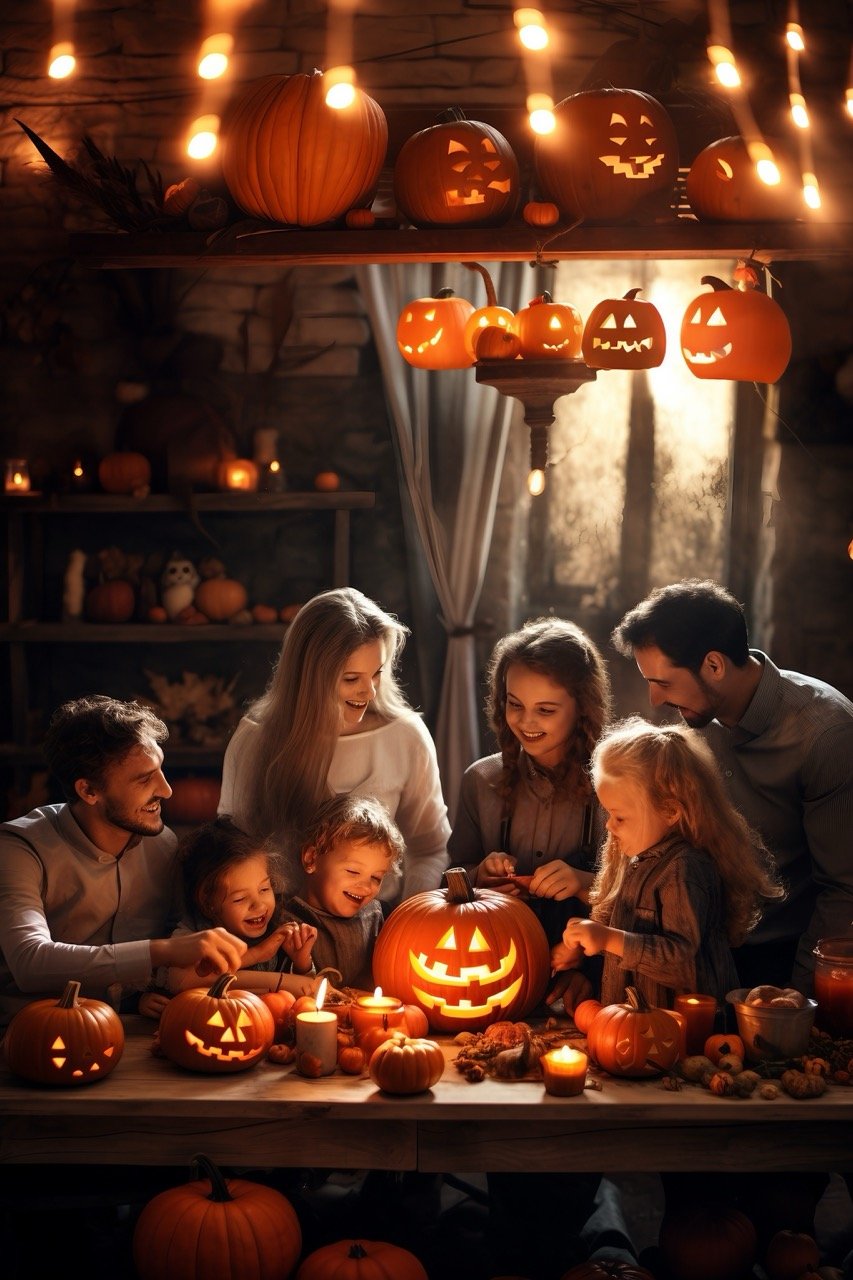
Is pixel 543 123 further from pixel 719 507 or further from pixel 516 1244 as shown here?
pixel 719 507

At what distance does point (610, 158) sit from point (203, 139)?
3.20 ft

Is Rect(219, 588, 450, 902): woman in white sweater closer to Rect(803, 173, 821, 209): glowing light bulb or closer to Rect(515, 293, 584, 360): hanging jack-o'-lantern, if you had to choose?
Rect(515, 293, 584, 360): hanging jack-o'-lantern

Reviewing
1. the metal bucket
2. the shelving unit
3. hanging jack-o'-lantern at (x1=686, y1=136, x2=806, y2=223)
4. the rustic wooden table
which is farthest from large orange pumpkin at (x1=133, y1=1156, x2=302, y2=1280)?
the shelving unit

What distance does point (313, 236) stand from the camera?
3268 mm

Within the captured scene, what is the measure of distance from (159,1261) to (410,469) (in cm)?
384

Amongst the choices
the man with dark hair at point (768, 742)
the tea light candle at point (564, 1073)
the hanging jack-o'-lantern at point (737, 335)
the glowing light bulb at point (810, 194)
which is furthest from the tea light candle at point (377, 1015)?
the glowing light bulb at point (810, 194)

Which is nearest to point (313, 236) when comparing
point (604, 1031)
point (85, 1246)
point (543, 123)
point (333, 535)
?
point (543, 123)

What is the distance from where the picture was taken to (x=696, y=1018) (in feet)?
9.25

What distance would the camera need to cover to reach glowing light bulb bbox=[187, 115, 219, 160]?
3.15 meters

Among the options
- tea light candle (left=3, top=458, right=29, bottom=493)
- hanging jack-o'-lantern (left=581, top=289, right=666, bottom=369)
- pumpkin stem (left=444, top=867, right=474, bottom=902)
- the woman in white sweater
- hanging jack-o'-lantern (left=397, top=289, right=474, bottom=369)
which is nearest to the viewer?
pumpkin stem (left=444, top=867, right=474, bottom=902)

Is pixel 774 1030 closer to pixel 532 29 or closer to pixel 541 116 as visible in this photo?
pixel 541 116

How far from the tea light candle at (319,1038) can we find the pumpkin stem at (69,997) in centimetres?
46

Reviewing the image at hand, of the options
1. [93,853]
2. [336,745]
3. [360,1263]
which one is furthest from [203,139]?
[360,1263]

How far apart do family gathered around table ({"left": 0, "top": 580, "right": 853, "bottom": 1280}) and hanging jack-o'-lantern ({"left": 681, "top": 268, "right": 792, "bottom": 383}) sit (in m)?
0.57
